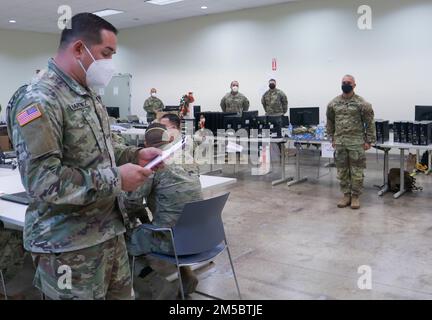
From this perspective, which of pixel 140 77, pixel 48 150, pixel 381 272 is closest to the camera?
pixel 48 150

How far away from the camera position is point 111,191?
136 cm

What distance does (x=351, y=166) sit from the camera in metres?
5.33

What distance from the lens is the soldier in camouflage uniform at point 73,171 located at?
4.27 ft

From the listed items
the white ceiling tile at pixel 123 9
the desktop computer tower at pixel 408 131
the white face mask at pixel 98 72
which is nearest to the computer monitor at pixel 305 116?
the desktop computer tower at pixel 408 131

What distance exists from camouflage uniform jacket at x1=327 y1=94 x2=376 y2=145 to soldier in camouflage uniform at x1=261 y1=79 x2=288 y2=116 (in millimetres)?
4099

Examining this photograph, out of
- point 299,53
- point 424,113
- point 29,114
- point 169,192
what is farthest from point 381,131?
point 29,114

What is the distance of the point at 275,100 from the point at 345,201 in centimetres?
446

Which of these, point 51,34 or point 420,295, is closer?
point 420,295

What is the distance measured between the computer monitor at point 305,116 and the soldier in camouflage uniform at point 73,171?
19.5 feet

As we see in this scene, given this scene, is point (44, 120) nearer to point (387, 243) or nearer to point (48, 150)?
point (48, 150)

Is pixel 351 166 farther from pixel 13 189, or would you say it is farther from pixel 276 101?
pixel 276 101

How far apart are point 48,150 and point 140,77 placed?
12.2m

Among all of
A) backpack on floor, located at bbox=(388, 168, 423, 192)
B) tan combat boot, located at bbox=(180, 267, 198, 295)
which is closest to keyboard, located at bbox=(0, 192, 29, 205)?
tan combat boot, located at bbox=(180, 267, 198, 295)
